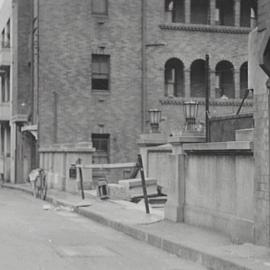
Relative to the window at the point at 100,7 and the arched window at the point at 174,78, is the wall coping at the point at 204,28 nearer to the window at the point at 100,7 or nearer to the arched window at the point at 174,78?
the arched window at the point at 174,78

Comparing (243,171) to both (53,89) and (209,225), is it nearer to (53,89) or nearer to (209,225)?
(209,225)

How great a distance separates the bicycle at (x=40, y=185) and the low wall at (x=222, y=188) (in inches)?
494

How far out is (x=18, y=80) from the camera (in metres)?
38.2

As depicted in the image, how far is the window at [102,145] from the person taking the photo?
33.1 m

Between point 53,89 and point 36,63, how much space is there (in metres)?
2.34

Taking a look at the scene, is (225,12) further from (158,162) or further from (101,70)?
(158,162)

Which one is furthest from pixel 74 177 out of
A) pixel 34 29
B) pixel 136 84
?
pixel 34 29

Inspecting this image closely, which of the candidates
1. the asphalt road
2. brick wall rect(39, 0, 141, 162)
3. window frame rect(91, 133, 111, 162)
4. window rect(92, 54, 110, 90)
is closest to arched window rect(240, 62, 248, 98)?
brick wall rect(39, 0, 141, 162)

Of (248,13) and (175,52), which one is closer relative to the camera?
(175,52)

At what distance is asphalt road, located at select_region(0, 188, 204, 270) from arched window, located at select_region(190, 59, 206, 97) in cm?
1785

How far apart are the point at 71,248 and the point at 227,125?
5.76m

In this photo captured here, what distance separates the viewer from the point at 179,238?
12.4 m

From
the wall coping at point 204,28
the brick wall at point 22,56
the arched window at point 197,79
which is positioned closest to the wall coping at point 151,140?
the arched window at point 197,79

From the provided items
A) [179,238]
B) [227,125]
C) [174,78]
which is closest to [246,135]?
[179,238]
